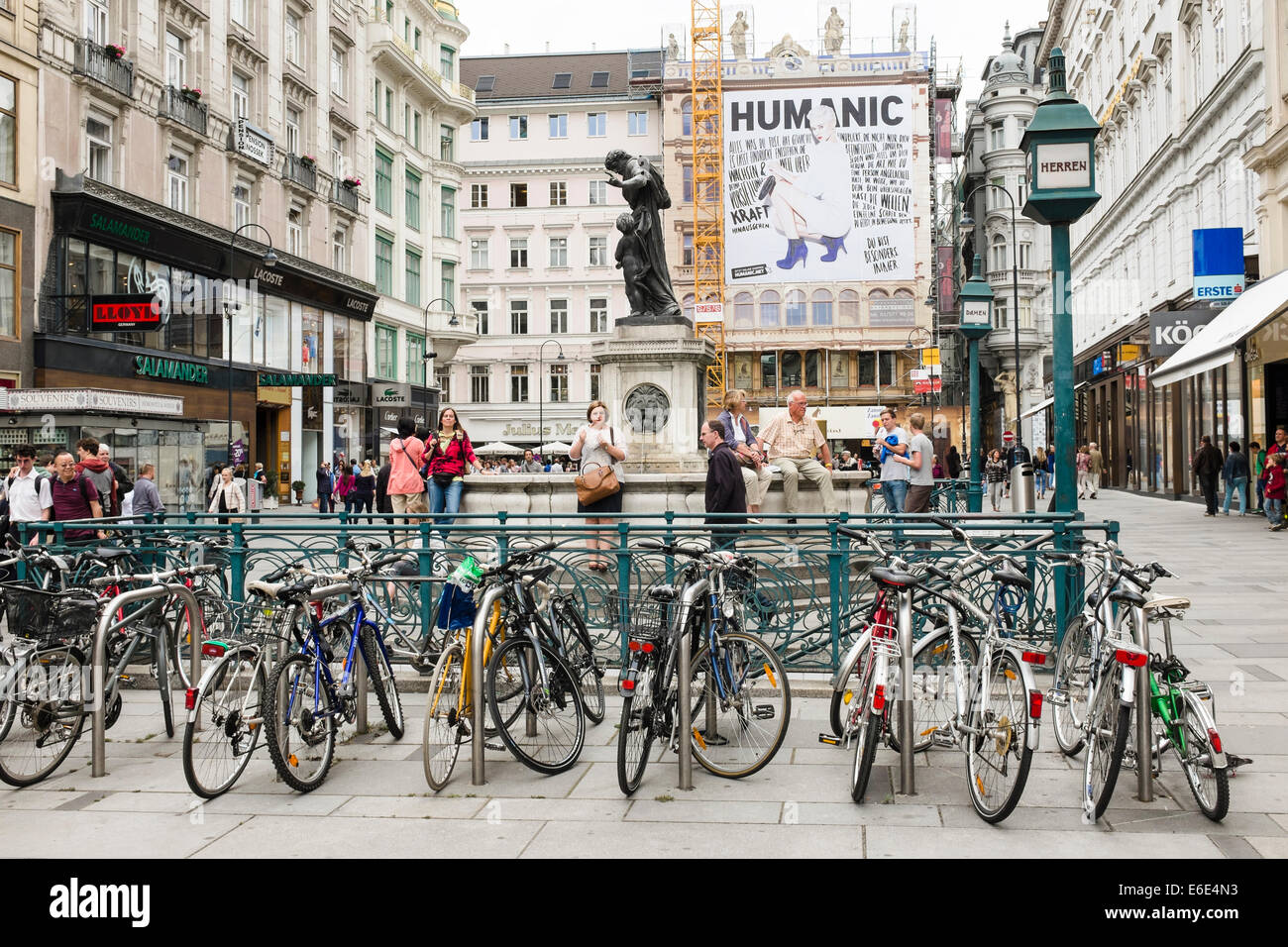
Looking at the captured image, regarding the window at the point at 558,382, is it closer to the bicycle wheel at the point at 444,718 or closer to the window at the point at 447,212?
the window at the point at 447,212

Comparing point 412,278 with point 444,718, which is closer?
point 444,718

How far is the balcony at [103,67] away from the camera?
2766cm

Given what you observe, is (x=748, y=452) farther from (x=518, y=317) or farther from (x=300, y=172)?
(x=518, y=317)

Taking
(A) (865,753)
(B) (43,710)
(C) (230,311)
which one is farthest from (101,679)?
(C) (230,311)

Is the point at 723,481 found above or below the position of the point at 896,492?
above

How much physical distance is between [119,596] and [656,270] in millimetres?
9747

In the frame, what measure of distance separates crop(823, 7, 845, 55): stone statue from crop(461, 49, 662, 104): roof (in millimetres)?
10102

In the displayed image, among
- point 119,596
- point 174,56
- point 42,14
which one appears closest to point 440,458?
point 119,596

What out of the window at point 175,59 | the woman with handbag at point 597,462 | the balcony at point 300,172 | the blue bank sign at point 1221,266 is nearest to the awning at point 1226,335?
the blue bank sign at point 1221,266

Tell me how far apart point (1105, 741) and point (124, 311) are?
26.6m

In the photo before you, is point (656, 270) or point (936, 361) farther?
point (936, 361)

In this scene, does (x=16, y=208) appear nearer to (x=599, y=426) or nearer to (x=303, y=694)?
(x=599, y=426)

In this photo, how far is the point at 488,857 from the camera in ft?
16.1

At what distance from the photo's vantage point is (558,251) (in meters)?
67.7
